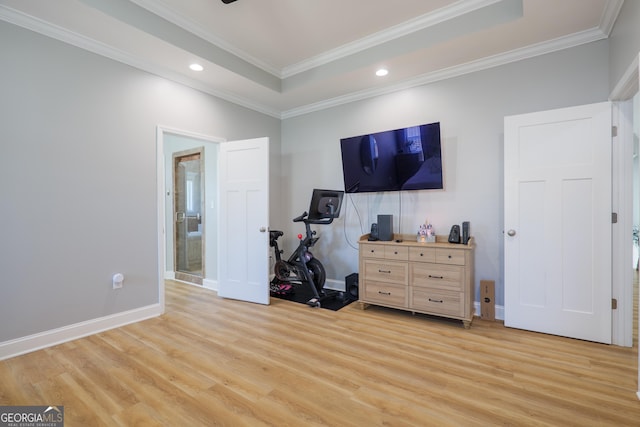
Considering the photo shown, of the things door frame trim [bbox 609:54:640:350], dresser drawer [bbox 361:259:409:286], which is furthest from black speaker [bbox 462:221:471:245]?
door frame trim [bbox 609:54:640:350]

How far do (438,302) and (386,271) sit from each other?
600 millimetres

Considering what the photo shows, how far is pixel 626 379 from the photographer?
197 cm

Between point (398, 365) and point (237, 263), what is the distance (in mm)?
2379

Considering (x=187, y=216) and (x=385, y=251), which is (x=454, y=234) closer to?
(x=385, y=251)

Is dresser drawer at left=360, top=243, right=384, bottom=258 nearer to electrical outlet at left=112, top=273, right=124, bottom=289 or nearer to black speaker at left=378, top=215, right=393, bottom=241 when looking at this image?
black speaker at left=378, top=215, right=393, bottom=241

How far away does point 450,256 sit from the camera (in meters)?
2.93

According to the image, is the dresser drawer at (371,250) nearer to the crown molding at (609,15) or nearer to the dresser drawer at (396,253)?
the dresser drawer at (396,253)

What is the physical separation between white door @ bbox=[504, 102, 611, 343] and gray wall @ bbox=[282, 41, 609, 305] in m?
0.27

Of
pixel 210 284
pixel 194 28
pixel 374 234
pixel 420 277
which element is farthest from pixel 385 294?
pixel 194 28

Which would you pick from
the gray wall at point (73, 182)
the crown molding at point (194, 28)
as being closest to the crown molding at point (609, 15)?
the crown molding at point (194, 28)

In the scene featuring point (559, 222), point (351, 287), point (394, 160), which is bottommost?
point (351, 287)

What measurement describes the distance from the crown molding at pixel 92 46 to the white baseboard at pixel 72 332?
2.53 meters

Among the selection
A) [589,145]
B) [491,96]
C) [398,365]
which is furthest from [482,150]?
[398,365]

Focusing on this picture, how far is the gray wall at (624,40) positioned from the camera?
1.99m
